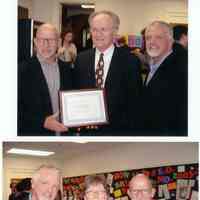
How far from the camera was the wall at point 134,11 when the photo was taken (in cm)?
139

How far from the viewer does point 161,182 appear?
4.52 feet

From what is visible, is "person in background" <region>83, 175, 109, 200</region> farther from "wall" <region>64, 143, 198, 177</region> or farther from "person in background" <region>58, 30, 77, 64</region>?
"person in background" <region>58, 30, 77, 64</region>

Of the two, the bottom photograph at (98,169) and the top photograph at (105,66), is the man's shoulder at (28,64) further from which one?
the bottom photograph at (98,169)

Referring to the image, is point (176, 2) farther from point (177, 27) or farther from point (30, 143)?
point (30, 143)

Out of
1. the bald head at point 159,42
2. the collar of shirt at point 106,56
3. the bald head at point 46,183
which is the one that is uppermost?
the bald head at point 159,42

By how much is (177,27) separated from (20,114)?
0.45 meters

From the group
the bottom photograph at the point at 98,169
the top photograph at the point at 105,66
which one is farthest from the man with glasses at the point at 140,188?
the top photograph at the point at 105,66

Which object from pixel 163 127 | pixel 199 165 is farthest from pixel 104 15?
pixel 199 165

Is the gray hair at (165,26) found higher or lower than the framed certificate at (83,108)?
higher

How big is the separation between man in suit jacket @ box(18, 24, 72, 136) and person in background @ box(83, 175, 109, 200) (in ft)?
0.47

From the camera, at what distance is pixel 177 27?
55.2 inches

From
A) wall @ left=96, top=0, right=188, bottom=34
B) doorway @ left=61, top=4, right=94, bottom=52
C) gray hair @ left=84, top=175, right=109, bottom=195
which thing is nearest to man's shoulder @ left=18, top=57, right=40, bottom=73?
doorway @ left=61, top=4, right=94, bottom=52

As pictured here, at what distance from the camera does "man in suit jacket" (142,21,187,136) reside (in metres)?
1.41

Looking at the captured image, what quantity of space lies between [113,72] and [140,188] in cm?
30
